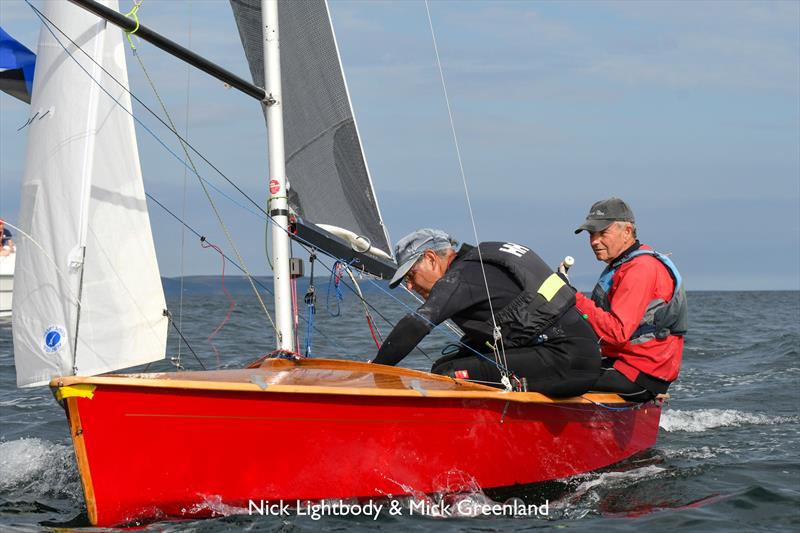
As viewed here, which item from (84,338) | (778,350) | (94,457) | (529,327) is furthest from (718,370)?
(94,457)

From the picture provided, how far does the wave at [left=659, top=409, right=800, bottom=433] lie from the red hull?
290 centimetres

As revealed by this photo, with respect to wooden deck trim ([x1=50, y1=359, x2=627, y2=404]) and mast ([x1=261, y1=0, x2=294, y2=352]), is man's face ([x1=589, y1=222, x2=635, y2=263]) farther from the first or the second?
mast ([x1=261, y1=0, x2=294, y2=352])

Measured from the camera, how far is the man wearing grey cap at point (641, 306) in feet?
18.3

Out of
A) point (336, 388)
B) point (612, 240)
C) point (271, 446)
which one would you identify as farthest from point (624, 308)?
point (271, 446)

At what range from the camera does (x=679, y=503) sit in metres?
5.03

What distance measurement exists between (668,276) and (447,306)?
5.42ft

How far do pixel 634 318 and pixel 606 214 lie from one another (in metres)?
0.66

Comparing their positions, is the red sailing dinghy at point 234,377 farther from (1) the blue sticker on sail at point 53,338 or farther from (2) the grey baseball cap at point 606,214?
(2) the grey baseball cap at point 606,214

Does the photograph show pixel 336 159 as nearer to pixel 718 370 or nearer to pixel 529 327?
pixel 529 327

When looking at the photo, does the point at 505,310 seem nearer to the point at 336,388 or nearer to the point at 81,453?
the point at 336,388

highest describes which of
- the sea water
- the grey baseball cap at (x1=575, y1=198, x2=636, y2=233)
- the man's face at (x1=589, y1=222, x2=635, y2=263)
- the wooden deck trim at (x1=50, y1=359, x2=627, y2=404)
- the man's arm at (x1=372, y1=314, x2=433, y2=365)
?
the grey baseball cap at (x1=575, y1=198, x2=636, y2=233)

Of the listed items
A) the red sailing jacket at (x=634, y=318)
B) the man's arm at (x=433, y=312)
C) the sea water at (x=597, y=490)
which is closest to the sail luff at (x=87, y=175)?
the sea water at (x=597, y=490)

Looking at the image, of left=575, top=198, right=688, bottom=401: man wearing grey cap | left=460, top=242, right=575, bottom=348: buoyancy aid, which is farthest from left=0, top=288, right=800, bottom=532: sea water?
left=460, top=242, right=575, bottom=348: buoyancy aid

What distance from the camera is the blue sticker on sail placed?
542cm
